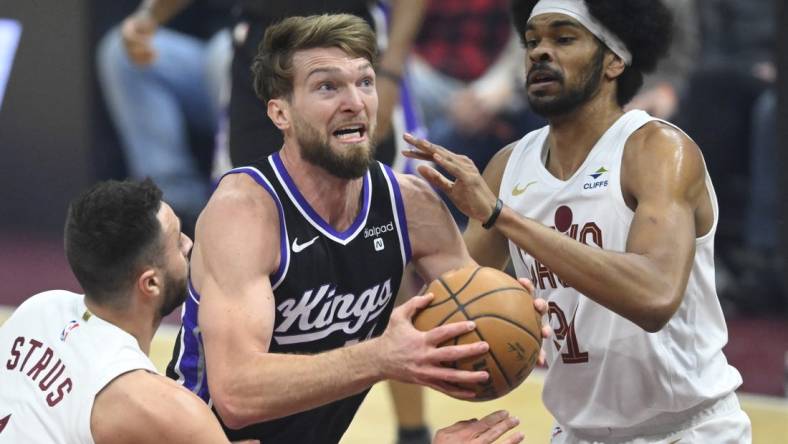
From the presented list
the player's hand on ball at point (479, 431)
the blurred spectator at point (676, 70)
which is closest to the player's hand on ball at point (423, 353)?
the player's hand on ball at point (479, 431)

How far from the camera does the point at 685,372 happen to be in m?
4.26

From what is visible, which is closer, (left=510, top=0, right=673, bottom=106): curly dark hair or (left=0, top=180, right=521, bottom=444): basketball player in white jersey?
(left=0, top=180, right=521, bottom=444): basketball player in white jersey

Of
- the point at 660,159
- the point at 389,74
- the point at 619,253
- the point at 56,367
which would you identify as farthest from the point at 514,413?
the point at 56,367

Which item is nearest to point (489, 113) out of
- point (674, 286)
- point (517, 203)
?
point (517, 203)

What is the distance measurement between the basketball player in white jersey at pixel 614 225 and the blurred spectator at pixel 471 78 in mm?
4435

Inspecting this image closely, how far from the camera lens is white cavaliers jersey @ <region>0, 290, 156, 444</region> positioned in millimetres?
3418

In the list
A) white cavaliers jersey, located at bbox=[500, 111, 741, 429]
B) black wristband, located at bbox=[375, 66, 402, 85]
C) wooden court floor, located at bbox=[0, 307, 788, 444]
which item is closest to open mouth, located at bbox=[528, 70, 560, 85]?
white cavaliers jersey, located at bbox=[500, 111, 741, 429]

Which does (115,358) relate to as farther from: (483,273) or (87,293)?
(483,273)

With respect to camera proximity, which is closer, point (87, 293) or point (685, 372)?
point (87, 293)

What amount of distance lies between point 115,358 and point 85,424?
0.21m

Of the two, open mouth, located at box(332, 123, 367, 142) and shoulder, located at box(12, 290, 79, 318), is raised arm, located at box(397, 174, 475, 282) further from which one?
shoulder, located at box(12, 290, 79, 318)

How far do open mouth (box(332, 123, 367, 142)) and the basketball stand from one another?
593 mm

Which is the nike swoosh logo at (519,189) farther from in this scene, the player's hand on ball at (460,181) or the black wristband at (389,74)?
the black wristband at (389,74)

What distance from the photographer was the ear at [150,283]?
3766mm
